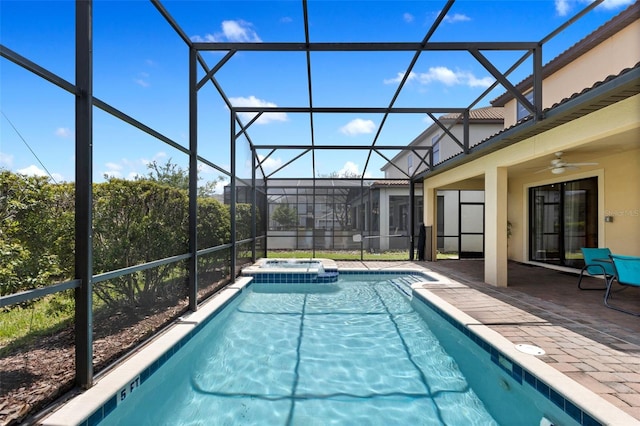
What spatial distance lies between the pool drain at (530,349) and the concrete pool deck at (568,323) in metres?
0.06

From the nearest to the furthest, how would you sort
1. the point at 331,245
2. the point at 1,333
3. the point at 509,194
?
1. the point at 1,333
2. the point at 509,194
3. the point at 331,245

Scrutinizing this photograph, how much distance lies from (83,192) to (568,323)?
5204 mm

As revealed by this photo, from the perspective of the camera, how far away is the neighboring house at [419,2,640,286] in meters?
3.96

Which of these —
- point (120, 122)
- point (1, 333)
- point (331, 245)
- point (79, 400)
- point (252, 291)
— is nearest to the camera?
point (79, 400)

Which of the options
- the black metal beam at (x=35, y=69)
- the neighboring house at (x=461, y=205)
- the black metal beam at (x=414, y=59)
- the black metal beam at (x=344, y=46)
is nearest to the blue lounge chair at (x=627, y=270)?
the black metal beam at (x=344, y=46)

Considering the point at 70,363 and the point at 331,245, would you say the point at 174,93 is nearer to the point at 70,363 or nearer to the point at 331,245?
the point at 70,363

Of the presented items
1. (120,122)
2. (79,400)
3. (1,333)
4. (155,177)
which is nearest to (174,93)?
(155,177)

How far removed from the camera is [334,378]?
327cm

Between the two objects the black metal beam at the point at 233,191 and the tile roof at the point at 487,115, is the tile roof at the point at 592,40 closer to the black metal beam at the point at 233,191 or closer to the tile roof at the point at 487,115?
the tile roof at the point at 487,115

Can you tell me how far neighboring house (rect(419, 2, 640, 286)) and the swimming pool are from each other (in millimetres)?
2939

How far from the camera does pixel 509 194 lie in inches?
393

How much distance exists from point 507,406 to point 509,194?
28.4 feet

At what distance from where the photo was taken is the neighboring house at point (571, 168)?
3.96 meters

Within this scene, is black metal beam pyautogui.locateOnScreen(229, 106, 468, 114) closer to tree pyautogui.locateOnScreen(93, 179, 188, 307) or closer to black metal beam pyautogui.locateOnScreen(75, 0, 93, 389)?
tree pyautogui.locateOnScreen(93, 179, 188, 307)
